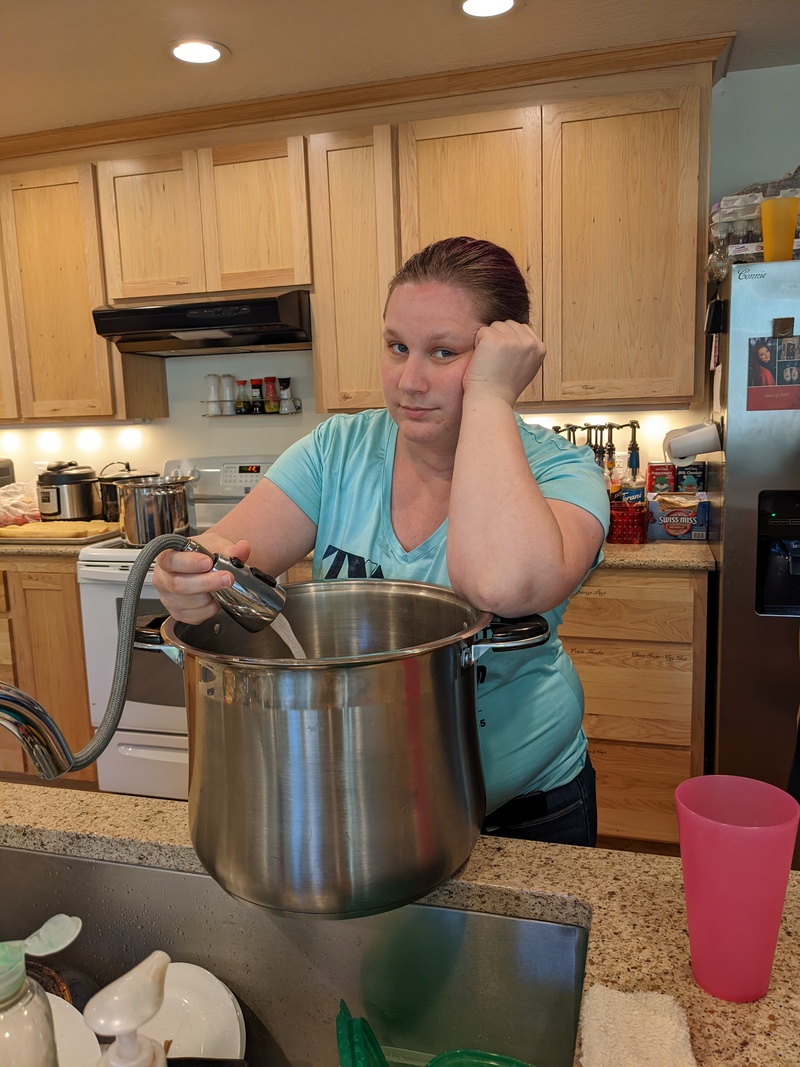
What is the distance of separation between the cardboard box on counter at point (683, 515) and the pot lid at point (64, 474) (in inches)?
85.5

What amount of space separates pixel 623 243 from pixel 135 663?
213 centimetres

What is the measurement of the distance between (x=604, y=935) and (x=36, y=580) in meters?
2.66

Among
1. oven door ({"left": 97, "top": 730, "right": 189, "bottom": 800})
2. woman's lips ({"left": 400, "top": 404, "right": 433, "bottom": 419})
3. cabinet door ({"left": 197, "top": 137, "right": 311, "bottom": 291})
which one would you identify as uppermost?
cabinet door ({"left": 197, "top": 137, "right": 311, "bottom": 291})

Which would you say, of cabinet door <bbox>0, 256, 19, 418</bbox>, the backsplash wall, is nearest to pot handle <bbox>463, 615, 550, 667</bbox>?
the backsplash wall

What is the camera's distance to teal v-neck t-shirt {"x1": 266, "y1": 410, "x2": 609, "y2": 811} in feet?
3.13

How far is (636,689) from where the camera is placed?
2340 millimetres

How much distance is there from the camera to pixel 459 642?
610 mm

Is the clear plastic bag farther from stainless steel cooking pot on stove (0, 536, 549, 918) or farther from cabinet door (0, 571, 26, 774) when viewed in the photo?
stainless steel cooking pot on stove (0, 536, 549, 918)

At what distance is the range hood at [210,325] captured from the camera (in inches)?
108

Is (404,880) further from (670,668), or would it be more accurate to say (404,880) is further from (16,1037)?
(670,668)

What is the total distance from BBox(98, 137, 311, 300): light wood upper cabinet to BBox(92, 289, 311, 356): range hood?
0.39 ft

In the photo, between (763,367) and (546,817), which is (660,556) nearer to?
(763,367)

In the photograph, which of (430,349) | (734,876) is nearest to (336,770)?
(734,876)

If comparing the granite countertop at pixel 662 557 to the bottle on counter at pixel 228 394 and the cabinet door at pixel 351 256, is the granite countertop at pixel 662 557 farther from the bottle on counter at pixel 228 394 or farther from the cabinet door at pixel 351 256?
the bottle on counter at pixel 228 394
